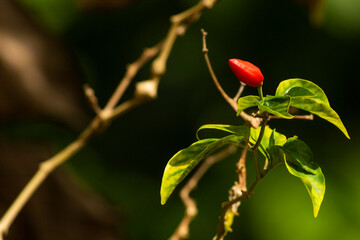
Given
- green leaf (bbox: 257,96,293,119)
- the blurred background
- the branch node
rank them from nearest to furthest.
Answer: green leaf (bbox: 257,96,293,119), the branch node, the blurred background

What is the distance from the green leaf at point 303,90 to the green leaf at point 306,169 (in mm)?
47

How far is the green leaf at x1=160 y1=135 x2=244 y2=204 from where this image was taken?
0.47 metres

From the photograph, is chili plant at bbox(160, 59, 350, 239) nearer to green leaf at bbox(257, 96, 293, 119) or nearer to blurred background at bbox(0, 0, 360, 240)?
green leaf at bbox(257, 96, 293, 119)

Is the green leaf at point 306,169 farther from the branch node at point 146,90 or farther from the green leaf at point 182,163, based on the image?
the branch node at point 146,90

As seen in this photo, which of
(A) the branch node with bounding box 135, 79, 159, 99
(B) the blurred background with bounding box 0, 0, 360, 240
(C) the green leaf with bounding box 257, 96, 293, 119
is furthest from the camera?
(B) the blurred background with bounding box 0, 0, 360, 240

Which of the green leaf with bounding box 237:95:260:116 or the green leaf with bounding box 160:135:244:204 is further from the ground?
the green leaf with bounding box 237:95:260:116

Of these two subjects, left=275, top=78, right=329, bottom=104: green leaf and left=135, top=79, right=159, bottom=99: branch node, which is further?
left=135, top=79, right=159, bottom=99: branch node

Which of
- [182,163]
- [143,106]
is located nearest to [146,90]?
[182,163]

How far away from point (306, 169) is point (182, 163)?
0.12 m

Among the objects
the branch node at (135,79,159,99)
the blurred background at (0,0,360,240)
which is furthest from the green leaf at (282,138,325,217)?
the blurred background at (0,0,360,240)

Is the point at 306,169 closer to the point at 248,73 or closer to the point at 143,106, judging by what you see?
the point at 248,73

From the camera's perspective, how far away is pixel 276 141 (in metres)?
0.49

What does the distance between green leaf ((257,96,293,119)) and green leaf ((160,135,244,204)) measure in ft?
0.18

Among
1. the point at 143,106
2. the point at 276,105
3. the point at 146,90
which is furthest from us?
the point at 143,106
